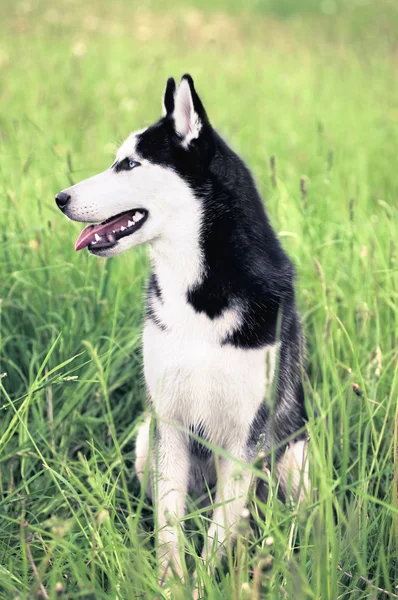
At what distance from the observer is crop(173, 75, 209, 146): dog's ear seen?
103 inches

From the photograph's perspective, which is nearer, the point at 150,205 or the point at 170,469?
the point at 150,205

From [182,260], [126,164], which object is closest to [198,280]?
[182,260]

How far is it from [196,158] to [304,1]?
11862 mm

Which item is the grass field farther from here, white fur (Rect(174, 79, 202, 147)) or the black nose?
the black nose

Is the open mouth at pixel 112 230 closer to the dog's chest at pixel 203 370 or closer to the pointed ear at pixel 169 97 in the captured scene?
the dog's chest at pixel 203 370

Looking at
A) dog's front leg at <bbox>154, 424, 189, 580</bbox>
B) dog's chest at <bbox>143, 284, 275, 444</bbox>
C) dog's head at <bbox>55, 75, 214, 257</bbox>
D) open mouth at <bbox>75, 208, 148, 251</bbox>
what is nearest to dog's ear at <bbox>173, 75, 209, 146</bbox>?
dog's head at <bbox>55, 75, 214, 257</bbox>

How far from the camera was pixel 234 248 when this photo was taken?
2600 mm

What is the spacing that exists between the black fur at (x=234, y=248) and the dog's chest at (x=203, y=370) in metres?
0.04

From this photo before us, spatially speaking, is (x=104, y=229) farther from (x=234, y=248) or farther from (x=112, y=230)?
(x=234, y=248)

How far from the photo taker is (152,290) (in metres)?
2.78

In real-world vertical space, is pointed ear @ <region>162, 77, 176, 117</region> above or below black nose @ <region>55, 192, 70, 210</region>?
above

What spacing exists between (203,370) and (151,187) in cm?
69

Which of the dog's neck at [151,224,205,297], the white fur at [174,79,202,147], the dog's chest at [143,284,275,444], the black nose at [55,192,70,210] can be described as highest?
the white fur at [174,79,202,147]

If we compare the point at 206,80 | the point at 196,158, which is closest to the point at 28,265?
the point at 196,158
